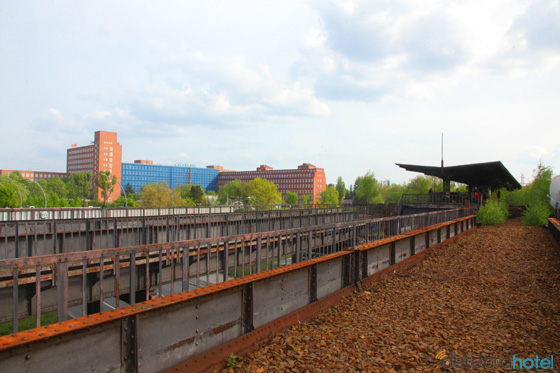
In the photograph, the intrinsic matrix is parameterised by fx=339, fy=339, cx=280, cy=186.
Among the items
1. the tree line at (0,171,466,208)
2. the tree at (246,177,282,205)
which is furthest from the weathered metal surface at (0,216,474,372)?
the tree at (246,177,282,205)

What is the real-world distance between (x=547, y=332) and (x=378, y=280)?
13.8ft

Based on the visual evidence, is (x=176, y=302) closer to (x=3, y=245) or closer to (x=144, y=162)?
(x=3, y=245)

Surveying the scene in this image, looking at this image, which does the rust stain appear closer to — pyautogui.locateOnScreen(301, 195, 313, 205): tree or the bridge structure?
the bridge structure

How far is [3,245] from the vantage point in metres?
11.0

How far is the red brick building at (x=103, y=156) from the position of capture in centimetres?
15762

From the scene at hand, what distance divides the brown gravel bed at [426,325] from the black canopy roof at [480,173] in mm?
31583

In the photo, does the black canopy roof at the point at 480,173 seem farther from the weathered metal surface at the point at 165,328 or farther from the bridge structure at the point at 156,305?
the weathered metal surface at the point at 165,328

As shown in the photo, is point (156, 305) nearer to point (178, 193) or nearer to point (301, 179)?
point (178, 193)

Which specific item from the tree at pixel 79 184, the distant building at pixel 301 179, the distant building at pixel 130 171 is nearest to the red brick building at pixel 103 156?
the distant building at pixel 130 171

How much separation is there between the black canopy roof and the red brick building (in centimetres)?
14371

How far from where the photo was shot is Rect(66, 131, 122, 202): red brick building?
157625 mm

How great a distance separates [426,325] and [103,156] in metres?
176

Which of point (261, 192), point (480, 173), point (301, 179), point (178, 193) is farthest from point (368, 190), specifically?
point (301, 179)

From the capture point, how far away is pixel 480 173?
140ft
